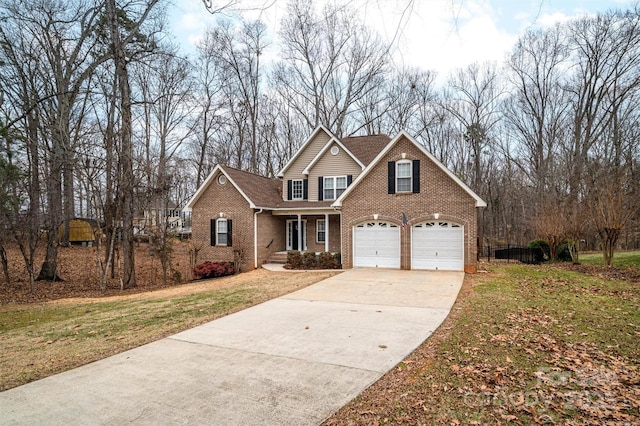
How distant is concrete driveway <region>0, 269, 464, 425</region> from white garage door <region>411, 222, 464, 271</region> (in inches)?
273

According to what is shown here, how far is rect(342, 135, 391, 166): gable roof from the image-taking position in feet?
65.9

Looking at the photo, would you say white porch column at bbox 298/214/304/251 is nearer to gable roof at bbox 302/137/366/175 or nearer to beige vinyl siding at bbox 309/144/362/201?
beige vinyl siding at bbox 309/144/362/201

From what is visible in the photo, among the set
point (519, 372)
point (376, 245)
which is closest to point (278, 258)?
point (376, 245)

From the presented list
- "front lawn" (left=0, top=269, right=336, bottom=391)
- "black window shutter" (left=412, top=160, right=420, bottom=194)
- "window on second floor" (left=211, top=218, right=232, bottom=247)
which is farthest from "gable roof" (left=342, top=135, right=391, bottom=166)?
"front lawn" (left=0, top=269, right=336, bottom=391)

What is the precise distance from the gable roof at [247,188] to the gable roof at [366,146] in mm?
5434

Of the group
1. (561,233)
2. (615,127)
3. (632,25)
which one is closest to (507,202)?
(615,127)

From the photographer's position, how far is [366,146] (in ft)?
69.2

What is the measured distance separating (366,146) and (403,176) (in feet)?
19.9

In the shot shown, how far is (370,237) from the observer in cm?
1612

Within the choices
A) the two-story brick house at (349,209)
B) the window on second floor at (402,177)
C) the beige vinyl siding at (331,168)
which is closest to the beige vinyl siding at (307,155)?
the two-story brick house at (349,209)

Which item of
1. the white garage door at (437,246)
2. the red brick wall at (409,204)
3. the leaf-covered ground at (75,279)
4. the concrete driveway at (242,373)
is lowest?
the leaf-covered ground at (75,279)

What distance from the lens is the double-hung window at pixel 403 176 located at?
611 inches

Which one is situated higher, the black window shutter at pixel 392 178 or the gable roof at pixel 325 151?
the gable roof at pixel 325 151

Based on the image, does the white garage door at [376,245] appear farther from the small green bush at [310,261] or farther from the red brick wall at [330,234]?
the red brick wall at [330,234]
